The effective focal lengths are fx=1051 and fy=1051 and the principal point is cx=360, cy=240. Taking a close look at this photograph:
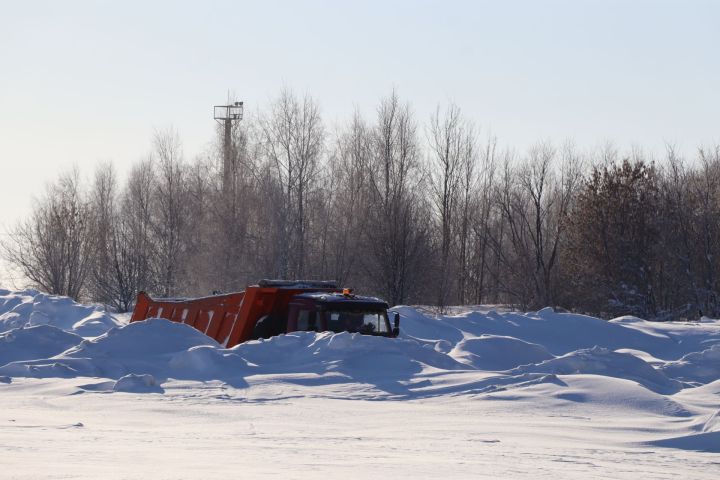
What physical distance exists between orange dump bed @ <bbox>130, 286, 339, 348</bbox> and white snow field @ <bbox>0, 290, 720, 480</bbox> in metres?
0.98

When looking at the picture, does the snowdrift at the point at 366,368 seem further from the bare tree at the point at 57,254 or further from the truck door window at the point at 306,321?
the bare tree at the point at 57,254

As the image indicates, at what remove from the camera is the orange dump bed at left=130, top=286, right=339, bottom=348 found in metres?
20.9

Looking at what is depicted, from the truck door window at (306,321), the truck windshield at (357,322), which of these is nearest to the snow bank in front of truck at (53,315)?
the truck door window at (306,321)

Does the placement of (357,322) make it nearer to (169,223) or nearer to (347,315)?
(347,315)

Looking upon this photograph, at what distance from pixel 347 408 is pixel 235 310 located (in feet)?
26.7

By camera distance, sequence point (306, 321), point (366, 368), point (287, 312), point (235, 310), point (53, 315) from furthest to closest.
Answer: point (53, 315) < point (235, 310) < point (287, 312) < point (306, 321) < point (366, 368)

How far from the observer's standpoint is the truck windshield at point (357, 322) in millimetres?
19656

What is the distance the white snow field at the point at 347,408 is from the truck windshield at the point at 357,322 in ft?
2.88

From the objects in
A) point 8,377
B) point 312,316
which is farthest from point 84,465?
point 312,316

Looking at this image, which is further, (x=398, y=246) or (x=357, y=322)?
(x=398, y=246)

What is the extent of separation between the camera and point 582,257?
44.0 m

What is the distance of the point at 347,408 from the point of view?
46.1ft

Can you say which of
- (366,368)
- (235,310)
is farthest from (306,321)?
(366,368)

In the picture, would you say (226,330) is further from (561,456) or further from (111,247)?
(111,247)
